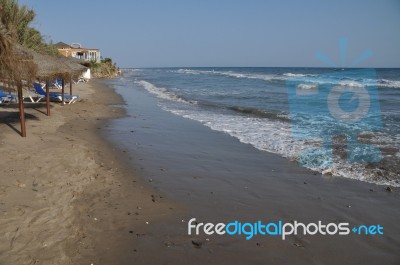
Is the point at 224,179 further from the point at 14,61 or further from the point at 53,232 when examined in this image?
the point at 14,61

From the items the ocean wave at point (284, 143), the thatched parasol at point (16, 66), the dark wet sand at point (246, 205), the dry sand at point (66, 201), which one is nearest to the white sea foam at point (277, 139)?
the ocean wave at point (284, 143)

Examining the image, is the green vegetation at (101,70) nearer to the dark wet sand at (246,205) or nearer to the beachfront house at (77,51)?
the beachfront house at (77,51)

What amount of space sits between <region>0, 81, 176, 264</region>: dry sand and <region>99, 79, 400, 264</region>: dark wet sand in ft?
0.90

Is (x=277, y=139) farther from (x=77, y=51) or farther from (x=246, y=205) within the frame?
(x=77, y=51)

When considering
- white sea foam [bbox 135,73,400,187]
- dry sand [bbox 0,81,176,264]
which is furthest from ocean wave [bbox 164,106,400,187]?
dry sand [bbox 0,81,176,264]

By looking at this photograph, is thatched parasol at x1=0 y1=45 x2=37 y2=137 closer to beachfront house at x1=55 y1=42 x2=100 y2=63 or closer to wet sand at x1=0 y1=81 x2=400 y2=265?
wet sand at x1=0 y1=81 x2=400 y2=265

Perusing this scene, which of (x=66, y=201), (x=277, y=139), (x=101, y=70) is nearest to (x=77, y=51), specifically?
(x=101, y=70)

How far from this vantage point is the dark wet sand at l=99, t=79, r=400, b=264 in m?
3.89

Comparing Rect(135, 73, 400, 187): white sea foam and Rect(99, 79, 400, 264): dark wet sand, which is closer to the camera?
Rect(99, 79, 400, 264): dark wet sand

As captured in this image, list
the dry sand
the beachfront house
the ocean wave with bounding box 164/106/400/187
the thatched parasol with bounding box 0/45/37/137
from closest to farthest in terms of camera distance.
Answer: the dry sand, the thatched parasol with bounding box 0/45/37/137, the ocean wave with bounding box 164/106/400/187, the beachfront house

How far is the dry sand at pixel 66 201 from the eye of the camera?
3828 millimetres

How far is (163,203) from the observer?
17.2ft

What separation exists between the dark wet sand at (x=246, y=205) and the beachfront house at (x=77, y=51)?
1478 inches

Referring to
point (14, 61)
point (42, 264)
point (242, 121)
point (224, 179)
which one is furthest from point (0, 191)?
point (242, 121)
